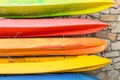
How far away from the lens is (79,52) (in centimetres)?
340

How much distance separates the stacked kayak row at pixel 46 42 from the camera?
3.27 m

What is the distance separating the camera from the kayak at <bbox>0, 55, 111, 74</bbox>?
3.26 metres

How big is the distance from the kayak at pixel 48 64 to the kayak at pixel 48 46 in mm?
60

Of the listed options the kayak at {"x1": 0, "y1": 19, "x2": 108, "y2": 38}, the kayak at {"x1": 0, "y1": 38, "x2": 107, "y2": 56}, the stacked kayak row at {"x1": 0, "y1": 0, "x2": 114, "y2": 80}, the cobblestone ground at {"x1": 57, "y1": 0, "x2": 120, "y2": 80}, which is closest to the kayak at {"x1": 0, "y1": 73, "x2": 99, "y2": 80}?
the stacked kayak row at {"x1": 0, "y1": 0, "x2": 114, "y2": 80}

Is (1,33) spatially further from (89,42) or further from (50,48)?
(89,42)

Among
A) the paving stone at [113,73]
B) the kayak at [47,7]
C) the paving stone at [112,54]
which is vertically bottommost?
the paving stone at [113,73]

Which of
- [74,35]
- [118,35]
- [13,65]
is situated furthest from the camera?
[118,35]

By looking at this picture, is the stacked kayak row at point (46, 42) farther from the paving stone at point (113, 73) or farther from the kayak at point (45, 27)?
the paving stone at point (113, 73)

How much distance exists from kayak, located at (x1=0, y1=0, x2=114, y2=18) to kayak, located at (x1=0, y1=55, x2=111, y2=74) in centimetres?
42

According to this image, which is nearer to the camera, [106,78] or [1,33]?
[1,33]

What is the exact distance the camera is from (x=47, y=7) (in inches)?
135

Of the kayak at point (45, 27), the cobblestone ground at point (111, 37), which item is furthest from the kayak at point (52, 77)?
the cobblestone ground at point (111, 37)

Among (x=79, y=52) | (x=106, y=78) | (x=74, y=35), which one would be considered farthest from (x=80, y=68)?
(x=106, y=78)

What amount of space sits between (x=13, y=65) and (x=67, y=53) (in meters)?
0.48
